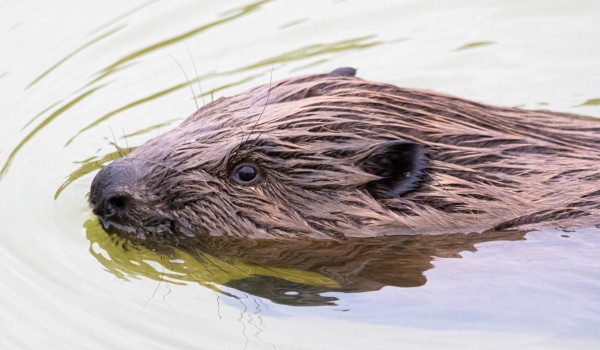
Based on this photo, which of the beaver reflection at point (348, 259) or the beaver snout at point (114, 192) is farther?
the beaver snout at point (114, 192)

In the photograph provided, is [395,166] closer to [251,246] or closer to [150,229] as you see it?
[251,246]

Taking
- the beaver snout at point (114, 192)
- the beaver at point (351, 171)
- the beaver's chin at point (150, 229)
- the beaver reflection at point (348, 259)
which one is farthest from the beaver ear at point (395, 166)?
the beaver snout at point (114, 192)

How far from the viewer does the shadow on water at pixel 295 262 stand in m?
5.99

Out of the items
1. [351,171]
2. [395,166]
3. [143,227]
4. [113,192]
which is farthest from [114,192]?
[395,166]

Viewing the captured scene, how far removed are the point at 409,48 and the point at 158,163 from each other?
2.95 metres

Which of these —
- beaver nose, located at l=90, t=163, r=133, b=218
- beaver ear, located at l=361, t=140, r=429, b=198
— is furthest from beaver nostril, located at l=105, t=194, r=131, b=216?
beaver ear, located at l=361, t=140, r=429, b=198

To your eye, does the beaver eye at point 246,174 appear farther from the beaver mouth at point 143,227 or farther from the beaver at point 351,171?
the beaver mouth at point 143,227

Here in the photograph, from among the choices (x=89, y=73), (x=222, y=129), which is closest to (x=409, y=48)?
(x=89, y=73)

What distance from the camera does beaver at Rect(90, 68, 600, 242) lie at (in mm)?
5906

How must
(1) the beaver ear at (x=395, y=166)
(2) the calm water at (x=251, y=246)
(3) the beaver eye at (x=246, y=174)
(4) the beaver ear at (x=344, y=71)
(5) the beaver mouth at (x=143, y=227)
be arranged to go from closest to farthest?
(2) the calm water at (x=251, y=246) → (1) the beaver ear at (x=395, y=166) → (3) the beaver eye at (x=246, y=174) → (5) the beaver mouth at (x=143, y=227) → (4) the beaver ear at (x=344, y=71)

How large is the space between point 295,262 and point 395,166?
0.74 m

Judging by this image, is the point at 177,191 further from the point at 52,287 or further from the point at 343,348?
the point at 343,348


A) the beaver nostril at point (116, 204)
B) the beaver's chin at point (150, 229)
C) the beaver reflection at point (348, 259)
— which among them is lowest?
the beaver reflection at point (348, 259)

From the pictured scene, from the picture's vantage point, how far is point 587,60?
8.33 meters
